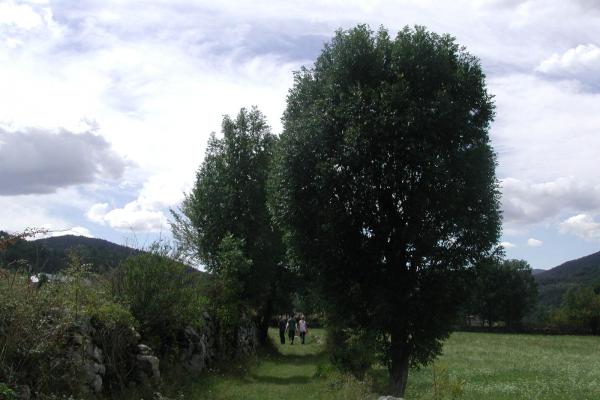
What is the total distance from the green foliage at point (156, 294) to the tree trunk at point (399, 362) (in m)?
6.41

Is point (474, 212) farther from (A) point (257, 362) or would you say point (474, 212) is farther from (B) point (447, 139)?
(A) point (257, 362)

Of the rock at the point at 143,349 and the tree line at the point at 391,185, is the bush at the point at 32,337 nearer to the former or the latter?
the rock at the point at 143,349

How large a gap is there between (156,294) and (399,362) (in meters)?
7.40

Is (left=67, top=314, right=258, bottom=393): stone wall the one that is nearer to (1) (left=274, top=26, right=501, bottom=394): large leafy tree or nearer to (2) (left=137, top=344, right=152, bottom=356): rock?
(2) (left=137, top=344, right=152, bottom=356): rock

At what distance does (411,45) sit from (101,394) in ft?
39.9

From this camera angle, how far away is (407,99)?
48.0ft

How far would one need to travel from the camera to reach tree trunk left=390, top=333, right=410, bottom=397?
15503mm

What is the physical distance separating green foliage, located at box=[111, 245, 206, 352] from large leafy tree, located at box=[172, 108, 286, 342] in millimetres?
10512

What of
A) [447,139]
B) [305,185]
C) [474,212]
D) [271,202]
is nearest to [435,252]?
[474,212]

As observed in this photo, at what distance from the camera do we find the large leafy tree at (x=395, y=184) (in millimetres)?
14664

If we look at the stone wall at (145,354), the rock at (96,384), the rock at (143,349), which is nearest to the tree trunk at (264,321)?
the stone wall at (145,354)

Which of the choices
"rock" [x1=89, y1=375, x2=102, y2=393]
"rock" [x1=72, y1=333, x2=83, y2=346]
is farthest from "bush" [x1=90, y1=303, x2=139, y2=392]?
"rock" [x1=72, y1=333, x2=83, y2=346]

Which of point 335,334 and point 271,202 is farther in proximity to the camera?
point 335,334

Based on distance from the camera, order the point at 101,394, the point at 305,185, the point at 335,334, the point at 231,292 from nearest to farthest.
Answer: the point at 101,394, the point at 305,185, the point at 231,292, the point at 335,334
